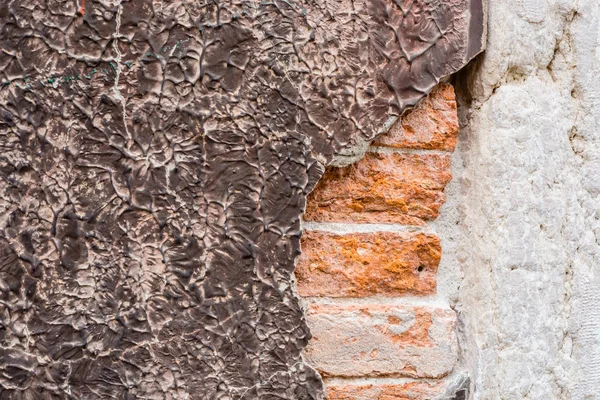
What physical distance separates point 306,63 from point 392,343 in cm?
45

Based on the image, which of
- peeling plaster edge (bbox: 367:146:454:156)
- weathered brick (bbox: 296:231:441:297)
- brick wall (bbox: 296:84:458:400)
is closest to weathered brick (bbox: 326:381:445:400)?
brick wall (bbox: 296:84:458:400)

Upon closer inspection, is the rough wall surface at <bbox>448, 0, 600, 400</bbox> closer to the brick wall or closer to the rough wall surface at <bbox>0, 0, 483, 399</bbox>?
the brick wall

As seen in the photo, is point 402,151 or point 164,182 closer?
point 164,182

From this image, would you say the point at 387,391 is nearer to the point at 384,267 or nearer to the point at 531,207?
the point at 384,267

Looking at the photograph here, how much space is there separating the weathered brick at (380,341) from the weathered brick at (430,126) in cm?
26

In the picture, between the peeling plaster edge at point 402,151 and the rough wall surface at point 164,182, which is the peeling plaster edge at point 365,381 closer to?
the rough wall surface at point 164,182

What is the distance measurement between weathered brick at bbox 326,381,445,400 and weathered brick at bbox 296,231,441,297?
0.47ft

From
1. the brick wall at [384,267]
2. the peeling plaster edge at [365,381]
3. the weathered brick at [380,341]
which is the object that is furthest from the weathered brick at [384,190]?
the peeling plaster edge at [365,381]

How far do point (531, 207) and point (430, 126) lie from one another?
0.20 metres

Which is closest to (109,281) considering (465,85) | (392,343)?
(392,343)

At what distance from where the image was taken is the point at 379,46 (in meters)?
0.94

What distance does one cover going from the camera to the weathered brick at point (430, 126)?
3.21ft

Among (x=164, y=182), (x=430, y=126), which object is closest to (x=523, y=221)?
(x=430, y=126)

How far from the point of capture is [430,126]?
38.8 inches
